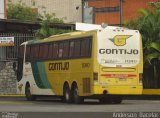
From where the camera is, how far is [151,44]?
33.6 metres

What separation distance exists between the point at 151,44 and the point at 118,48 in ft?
24.8

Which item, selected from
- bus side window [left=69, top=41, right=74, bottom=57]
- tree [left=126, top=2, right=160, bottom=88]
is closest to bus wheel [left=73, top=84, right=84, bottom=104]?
bus side window [left=69, top=41, right=74, bottom=57]

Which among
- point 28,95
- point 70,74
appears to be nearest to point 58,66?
point 70,74

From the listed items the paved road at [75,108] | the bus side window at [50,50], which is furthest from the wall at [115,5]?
the paved road at [75,108]

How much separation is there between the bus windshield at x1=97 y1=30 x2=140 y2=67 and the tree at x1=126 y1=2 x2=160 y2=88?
677 centimetres

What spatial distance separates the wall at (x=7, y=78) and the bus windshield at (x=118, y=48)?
15.5 meters

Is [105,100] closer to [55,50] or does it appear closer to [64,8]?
[55,50]

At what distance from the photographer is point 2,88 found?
40.7m

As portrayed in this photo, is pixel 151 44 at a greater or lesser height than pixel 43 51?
greater

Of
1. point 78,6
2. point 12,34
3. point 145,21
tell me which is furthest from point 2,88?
point 78,6

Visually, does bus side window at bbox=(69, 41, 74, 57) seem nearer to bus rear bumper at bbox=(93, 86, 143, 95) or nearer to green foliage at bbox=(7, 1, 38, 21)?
bus rear bumper at bbox=(93, 86, 143, 95)

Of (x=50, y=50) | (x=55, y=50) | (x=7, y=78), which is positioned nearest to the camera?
(x=55, y=50)

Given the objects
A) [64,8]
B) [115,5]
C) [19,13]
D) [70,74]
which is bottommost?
[70,74]

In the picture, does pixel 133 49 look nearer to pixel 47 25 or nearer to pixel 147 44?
pixel 147 44
